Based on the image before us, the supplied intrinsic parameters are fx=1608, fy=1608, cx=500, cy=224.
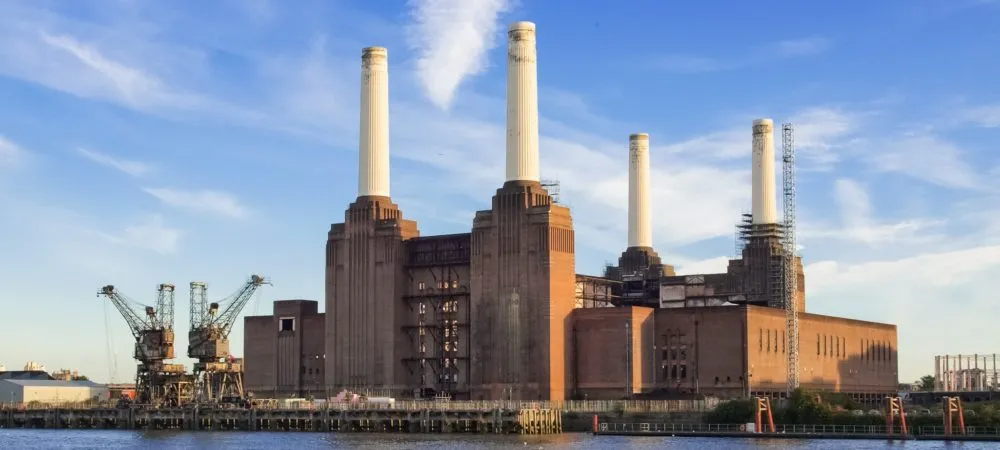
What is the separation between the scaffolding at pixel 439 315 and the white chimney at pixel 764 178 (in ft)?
140

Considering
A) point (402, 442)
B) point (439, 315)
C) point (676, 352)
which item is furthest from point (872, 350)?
point (402, 442)

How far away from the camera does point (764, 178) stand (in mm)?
195000

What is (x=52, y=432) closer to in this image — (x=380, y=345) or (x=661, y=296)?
(x=380, y=345)

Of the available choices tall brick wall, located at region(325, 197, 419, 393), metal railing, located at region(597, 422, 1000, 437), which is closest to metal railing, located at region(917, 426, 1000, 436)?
metal railing, located at region(597, 422, 1000, 437)

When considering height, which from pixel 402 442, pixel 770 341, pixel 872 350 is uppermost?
pixel 770 341

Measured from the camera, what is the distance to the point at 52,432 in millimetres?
168000

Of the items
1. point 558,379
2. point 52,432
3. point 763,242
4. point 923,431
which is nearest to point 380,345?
point 558,379

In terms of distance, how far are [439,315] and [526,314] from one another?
47.6 ft

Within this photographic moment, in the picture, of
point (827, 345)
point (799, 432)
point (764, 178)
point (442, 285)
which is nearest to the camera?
point (799, 432)

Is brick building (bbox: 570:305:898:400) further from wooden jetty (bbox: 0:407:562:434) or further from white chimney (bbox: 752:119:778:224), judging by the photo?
white chimney (bbox: 752:119:778:224)

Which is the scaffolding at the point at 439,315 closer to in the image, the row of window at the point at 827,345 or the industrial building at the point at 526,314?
the industrial building at the point at 526,314

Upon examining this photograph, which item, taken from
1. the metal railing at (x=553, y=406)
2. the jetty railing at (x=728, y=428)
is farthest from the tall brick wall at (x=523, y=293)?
the jetty railing at (x=728, y=428)

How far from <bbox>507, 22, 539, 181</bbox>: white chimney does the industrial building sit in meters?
0.14

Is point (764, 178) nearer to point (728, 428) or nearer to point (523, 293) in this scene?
point (523, 293)
